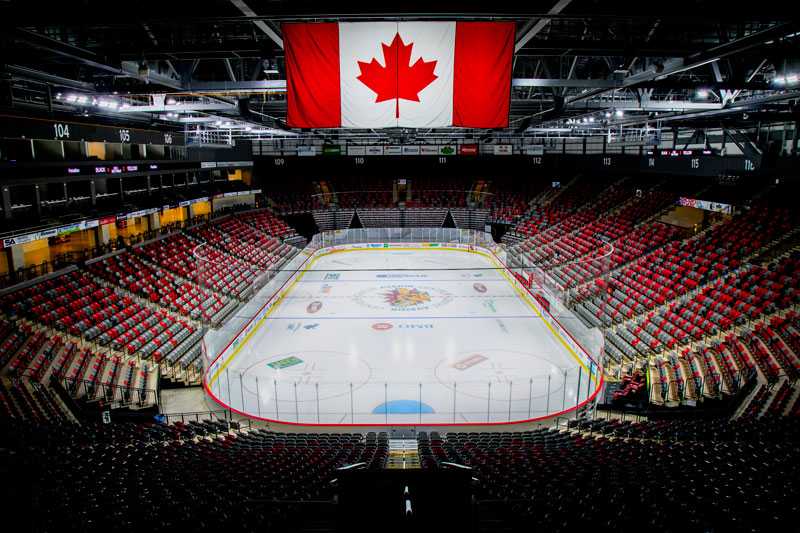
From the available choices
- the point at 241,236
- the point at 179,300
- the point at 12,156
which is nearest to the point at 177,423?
the point at 179,300

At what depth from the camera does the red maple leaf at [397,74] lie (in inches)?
250

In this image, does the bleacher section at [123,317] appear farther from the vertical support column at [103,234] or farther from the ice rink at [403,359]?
the vertical support column at [103,234]

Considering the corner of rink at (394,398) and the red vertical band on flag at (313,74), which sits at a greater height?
the red vertical band on flag at (313,74)

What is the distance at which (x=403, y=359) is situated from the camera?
1731cm

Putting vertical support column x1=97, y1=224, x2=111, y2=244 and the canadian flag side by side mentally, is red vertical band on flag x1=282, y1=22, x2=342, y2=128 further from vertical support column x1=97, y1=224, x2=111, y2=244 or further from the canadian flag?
vertical support column x1=97, y1=224, x2=111, y2=244

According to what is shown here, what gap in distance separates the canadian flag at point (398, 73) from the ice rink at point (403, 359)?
850 centimetres

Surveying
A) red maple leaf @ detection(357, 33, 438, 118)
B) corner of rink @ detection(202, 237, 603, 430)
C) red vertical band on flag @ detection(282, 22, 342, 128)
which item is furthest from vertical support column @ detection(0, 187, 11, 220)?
red maple leaf @ detection(357, 33, 438, 118)

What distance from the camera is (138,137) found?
19.8m

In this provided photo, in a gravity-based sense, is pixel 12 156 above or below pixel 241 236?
above

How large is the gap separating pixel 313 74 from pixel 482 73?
2.29 m

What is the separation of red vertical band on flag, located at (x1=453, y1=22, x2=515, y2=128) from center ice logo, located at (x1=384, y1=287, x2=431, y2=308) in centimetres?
1740

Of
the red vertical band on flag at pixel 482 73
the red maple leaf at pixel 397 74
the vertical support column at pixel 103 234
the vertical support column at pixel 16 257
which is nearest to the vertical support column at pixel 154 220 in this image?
the vertical support column at pixel 103 234

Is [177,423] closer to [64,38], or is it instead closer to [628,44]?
[64,38]

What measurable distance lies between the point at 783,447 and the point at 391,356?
1137 cm
